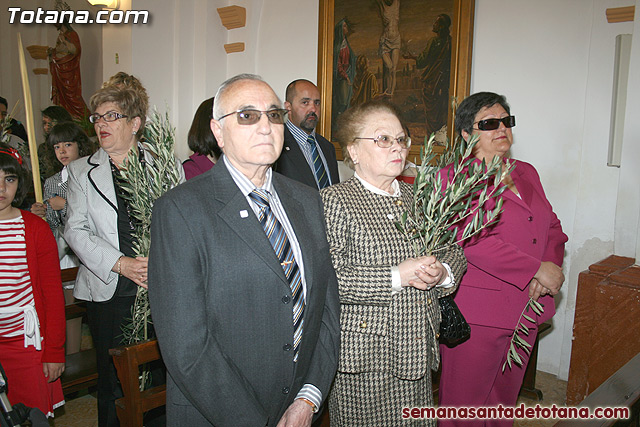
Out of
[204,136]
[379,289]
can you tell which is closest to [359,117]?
[379,289]

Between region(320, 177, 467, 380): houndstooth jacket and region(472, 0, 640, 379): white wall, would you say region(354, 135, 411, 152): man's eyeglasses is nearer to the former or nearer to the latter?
region(320, 177, 467, 380): houndstooth jacket

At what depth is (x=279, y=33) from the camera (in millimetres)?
6637

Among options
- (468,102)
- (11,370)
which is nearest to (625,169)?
(468,102)

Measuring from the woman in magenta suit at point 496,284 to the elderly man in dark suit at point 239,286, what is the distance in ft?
A: 3.88

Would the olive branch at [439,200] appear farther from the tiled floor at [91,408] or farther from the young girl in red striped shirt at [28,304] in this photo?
the tiled floor at [91,408]

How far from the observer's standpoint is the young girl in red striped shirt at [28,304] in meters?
2.60

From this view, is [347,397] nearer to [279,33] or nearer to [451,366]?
[451,366]

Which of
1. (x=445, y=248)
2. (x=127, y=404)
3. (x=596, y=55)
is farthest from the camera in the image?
(x=596, y=55)

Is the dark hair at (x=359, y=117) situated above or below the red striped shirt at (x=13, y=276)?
above

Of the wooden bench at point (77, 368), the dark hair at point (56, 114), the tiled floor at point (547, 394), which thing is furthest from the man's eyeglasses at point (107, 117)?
the tiled floor at point (547, 394)

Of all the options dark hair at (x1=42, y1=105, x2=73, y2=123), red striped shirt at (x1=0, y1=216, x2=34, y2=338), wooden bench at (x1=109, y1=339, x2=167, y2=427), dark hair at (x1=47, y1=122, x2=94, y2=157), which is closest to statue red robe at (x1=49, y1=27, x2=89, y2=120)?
dark hair at (x1=42, y1=105, x2=73, y2=123)

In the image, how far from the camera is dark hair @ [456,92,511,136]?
9.37 ft

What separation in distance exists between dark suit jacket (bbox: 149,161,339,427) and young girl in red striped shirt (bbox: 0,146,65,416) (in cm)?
136

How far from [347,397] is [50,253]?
1785 millimetres
